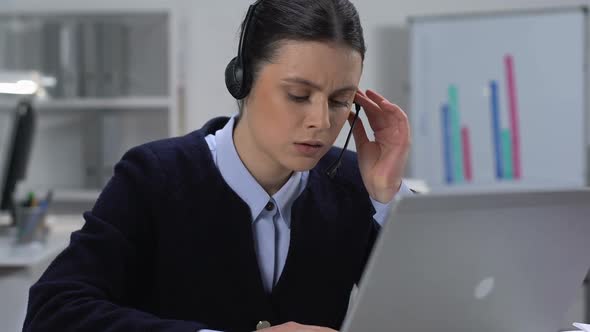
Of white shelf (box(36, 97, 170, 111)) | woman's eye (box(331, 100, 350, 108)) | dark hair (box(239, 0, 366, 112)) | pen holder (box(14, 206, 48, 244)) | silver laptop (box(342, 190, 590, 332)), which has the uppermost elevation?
white shelf (box(36, 97, 170, 111))

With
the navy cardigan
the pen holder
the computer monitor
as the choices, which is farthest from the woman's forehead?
the computer monitor

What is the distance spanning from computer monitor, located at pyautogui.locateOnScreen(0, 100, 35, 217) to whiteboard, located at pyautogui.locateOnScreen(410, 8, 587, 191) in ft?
5.49

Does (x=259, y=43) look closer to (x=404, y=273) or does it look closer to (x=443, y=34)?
(x=404, y=273)

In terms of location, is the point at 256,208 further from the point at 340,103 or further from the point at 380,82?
the point at 380,82

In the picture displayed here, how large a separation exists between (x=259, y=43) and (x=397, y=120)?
31cm

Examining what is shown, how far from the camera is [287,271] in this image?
43.1 inches

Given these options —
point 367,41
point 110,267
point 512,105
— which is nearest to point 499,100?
point 512,105

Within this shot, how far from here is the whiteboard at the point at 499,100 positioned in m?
2.99

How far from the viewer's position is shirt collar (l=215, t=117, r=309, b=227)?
3.66 ft

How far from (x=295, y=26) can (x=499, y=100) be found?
7.45 feet

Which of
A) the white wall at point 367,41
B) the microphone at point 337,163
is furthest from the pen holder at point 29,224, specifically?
the microphone at point 337,163

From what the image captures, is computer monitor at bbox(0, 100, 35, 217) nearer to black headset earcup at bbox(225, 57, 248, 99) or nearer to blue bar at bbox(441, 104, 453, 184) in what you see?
black headset earcup at bbox(225, 57, 248, 99)

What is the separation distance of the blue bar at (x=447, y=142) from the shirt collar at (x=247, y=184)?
206cm

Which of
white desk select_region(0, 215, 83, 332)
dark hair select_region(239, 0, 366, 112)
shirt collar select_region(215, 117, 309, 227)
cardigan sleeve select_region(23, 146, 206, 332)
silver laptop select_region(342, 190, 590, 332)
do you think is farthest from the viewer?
white desk select_region(0, 215, 83, 332)
